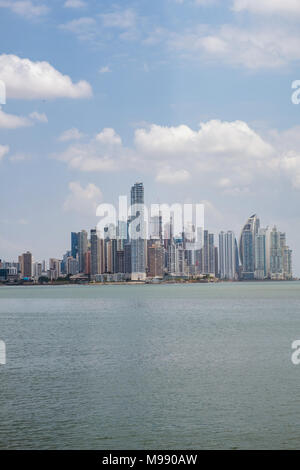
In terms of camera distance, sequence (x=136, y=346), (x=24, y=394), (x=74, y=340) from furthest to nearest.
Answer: (x=74, y=340) < (x=136, y=346) < (x=24, y=394)

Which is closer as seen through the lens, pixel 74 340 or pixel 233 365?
pixel 233 365

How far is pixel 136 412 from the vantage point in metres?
24.0

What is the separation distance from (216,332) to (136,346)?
40.8ft

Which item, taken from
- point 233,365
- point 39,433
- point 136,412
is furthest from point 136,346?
point 39,433

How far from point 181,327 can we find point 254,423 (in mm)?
37765

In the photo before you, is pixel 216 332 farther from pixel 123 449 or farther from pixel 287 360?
pixel 123 449

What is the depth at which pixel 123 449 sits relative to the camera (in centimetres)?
1967

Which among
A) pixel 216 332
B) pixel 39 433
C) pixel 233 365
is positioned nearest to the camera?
pixel 39 433

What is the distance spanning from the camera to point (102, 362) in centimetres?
3644
